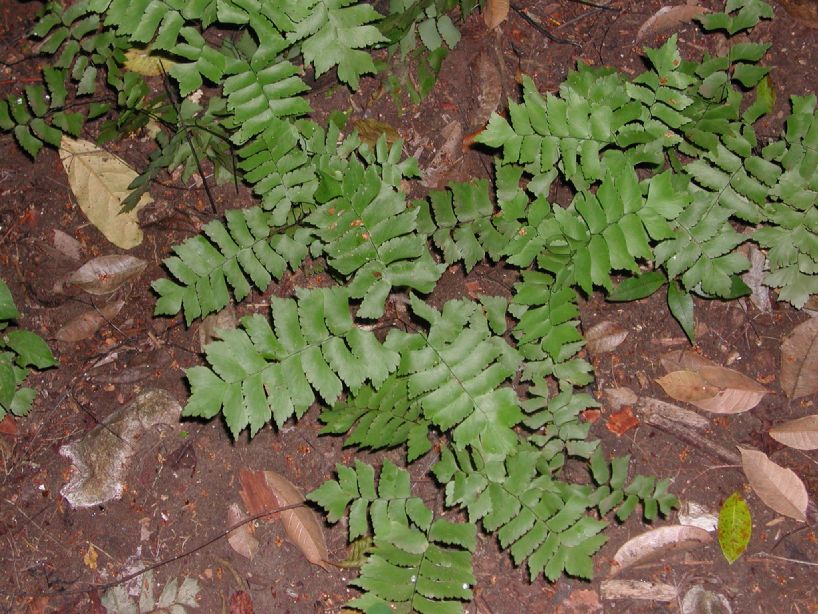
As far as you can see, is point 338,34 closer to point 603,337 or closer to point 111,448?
point 603,337

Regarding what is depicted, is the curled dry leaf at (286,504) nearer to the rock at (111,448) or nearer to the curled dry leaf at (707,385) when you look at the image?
the rock at (111,448)

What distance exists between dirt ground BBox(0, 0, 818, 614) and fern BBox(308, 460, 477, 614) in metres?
0.51

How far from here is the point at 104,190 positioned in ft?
11.4

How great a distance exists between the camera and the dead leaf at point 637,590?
9.23 feet

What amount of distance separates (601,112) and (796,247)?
0.91 metres

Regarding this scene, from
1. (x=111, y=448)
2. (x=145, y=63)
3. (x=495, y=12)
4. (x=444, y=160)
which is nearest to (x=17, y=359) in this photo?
(x=111, y=448)

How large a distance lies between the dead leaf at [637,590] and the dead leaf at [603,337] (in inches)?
34.7

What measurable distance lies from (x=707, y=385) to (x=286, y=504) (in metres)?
1.72

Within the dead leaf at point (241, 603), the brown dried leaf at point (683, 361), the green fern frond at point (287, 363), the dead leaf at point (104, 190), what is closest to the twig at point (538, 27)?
the brown dried leaf at point (683, 361)

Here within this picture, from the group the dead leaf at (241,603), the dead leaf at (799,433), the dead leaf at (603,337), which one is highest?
the dead leaf at (603,337)

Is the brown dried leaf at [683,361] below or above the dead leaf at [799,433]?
above

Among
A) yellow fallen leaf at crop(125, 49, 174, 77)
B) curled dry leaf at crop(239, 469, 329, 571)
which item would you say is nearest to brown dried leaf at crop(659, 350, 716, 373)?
curled dry leaf at crop(239, 469, 329, 571)

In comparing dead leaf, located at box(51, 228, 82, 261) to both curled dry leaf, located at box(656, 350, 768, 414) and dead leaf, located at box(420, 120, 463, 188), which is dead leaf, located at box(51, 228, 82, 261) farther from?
curled dry leaf, located at box(656, 350, 768, 414)

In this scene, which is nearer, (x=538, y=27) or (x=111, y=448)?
(x=111, y=448)
